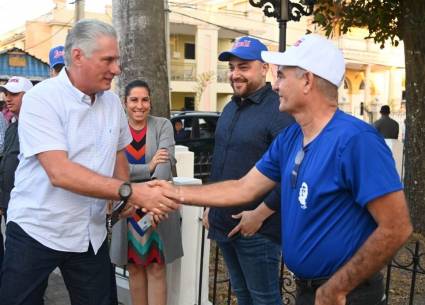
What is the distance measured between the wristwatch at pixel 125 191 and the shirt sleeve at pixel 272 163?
68cm

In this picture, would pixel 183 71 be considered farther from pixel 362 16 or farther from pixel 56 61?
pixel 56 61

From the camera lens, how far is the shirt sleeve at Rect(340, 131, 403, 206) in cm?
183

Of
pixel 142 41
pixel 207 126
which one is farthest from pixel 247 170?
pixel 207 126

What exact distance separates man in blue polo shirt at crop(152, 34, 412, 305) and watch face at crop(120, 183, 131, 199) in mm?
826

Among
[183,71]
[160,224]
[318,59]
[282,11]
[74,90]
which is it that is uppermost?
[183,71]

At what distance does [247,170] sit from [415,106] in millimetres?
4371

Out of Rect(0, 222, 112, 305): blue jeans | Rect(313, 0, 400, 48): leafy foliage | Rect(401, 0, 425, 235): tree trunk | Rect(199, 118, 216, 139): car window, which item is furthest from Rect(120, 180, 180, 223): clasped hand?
Rect(199, 118, 216, 139): car window

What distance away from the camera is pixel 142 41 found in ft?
17.6

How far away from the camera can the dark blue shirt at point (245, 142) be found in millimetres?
2959

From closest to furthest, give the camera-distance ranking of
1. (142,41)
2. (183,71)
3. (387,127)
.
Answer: (142,41) → (387,127) → (183,71)

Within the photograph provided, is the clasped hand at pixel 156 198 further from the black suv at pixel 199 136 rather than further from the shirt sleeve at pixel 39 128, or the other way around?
the black suv at pixel 199 136

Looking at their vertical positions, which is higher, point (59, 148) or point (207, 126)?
point (59, 148)

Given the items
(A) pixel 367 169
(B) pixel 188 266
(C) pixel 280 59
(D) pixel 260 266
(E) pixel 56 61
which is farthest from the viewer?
(E) pixel 56 61

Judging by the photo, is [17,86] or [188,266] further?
[17,86]
